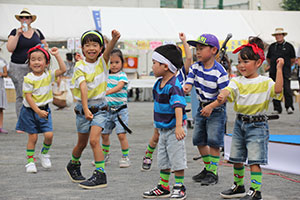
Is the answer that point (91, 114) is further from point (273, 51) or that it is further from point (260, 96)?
point (273, 51)

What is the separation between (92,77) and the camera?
5.09 metres

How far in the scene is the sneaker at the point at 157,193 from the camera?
4.54 meters

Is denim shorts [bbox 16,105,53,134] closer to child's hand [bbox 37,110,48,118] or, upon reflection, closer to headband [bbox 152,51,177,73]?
child's hand [bbox 37,110,48,118]

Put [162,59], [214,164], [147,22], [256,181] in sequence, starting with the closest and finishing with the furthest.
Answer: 1. [256,181]
2. [162,59]
3. [214,164]
4. [147,22]

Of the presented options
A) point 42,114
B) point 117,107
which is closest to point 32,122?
point 42,114

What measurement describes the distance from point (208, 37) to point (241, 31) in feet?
48.0

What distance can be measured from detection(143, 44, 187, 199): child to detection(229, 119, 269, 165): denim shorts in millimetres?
479

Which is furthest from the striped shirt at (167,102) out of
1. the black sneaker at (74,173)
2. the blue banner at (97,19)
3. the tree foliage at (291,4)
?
the tree foliage at (291,4)

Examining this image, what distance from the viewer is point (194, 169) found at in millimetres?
5938

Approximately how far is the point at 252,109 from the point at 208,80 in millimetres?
870

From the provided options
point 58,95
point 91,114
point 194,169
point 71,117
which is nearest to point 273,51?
point 71,117

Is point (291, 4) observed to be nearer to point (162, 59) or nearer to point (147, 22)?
point (147, 22)

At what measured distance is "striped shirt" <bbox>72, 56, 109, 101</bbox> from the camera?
16.6ft

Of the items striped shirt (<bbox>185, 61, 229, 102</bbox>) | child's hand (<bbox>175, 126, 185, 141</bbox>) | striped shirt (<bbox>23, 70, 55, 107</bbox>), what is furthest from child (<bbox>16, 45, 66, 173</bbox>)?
child's hand (<bbox>175, 126, 185, 141</bbox>)
